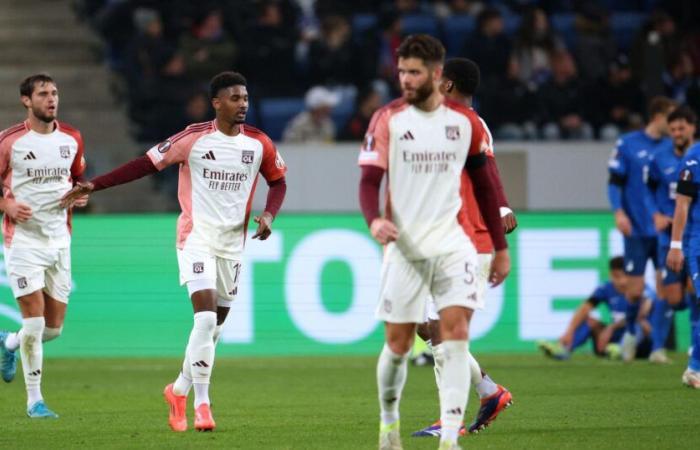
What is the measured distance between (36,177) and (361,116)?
28.5 ft

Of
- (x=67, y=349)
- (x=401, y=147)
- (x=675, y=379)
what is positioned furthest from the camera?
(x=67, y=349)

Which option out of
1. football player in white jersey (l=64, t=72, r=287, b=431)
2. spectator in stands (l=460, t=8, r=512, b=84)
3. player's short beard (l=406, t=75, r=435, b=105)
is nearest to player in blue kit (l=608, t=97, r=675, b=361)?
spectator in stands (l=460, t=8, r=512, b=84)

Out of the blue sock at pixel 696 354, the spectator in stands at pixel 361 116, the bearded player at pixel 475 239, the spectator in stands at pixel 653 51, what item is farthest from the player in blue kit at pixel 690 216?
the spectator in stands at pixel 361 116

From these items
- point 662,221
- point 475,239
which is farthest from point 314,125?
point 475,239

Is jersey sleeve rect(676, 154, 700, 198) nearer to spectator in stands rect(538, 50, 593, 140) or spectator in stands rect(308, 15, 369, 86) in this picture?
spectator in stands rect(538, 50, 593, 140)

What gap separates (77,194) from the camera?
986 centimetres

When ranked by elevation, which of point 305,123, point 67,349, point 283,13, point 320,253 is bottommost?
point 67,349

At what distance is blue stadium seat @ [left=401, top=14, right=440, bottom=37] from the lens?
21.6m

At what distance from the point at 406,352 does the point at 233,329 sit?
30.1ft

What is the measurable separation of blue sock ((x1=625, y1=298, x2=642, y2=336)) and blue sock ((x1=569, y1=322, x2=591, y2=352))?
0.87 meters

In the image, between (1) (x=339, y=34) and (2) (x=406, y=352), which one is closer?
(2) (x=406, y=352)

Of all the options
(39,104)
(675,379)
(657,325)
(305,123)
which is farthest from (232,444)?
(305,123)

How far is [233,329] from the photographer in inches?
660

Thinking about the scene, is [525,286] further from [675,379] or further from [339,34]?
[339,34]
